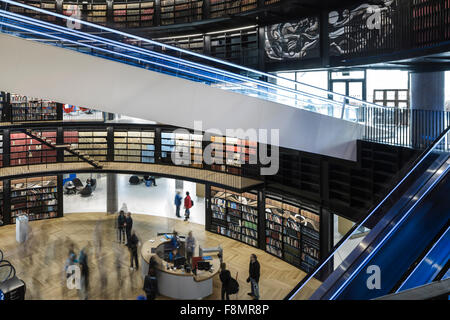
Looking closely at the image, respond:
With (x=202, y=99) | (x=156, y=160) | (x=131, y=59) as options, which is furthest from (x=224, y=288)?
(x=156, y=160)

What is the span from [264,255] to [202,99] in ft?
18.2

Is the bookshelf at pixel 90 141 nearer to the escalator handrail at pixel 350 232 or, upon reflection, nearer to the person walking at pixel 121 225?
the person walking at pixel 121 225

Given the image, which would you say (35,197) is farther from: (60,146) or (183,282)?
(183,282)

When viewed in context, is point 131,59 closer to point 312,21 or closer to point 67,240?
point 312,21

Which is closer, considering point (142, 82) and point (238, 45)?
point (142, 82)

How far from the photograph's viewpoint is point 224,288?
6.64 m

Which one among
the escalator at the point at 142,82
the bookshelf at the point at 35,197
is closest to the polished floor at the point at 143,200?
the bookshelf at the point at 35,197

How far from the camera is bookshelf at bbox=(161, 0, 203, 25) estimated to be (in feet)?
37.2

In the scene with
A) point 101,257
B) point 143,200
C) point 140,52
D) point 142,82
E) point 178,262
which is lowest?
point 101,257

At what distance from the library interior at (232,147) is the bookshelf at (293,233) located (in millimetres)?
45

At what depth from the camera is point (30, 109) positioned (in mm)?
11961

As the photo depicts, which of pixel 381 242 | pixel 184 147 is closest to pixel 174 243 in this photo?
pixel 184 147

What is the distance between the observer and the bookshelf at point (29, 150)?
37.8 feet

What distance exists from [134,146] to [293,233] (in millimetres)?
6492
